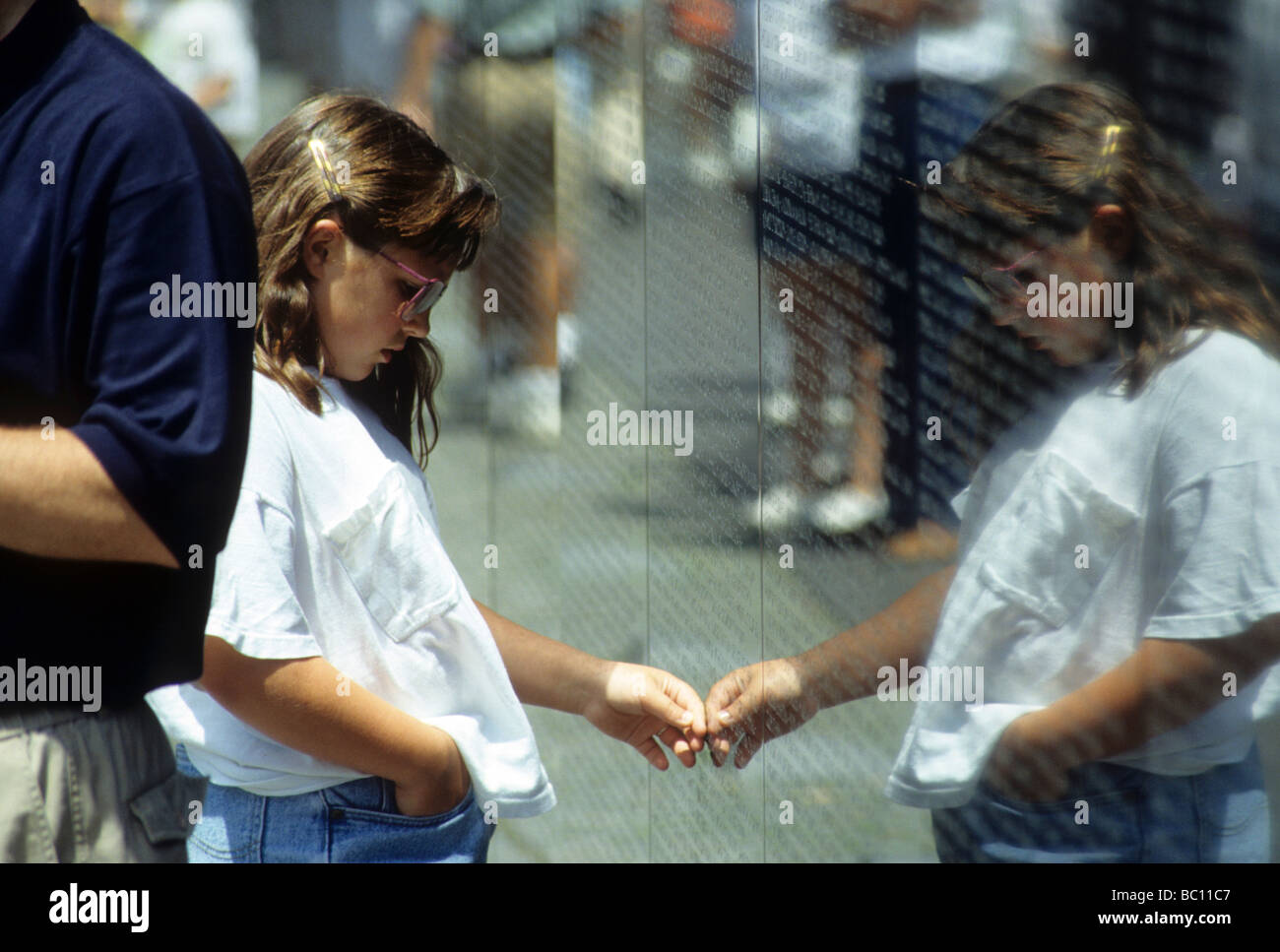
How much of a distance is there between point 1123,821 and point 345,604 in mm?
1286

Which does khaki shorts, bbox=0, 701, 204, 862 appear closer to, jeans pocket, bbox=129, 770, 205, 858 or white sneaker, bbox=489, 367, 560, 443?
jeans pocket, bbox=129, 770, 205, 858

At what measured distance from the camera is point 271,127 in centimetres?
200

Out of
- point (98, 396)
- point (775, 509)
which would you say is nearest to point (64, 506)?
point (98, 396)

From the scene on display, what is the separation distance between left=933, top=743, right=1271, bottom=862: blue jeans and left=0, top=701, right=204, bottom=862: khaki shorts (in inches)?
49.6

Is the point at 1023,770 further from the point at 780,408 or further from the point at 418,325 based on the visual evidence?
the point at 418,325

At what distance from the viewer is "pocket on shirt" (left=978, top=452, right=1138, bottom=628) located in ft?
6.33

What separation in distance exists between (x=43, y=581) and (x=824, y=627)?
49.2 inches

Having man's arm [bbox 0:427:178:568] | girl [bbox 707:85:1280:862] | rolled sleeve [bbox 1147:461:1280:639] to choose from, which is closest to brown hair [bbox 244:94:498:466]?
man's arm [bbox 0:427:178:568]

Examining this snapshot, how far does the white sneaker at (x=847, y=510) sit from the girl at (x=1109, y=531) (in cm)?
13

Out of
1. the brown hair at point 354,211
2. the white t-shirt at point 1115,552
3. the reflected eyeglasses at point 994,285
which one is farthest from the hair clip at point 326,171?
the white t-shirt at point 1115,552

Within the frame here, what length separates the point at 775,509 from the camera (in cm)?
213

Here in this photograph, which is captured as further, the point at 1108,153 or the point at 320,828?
the point at 1108,153
